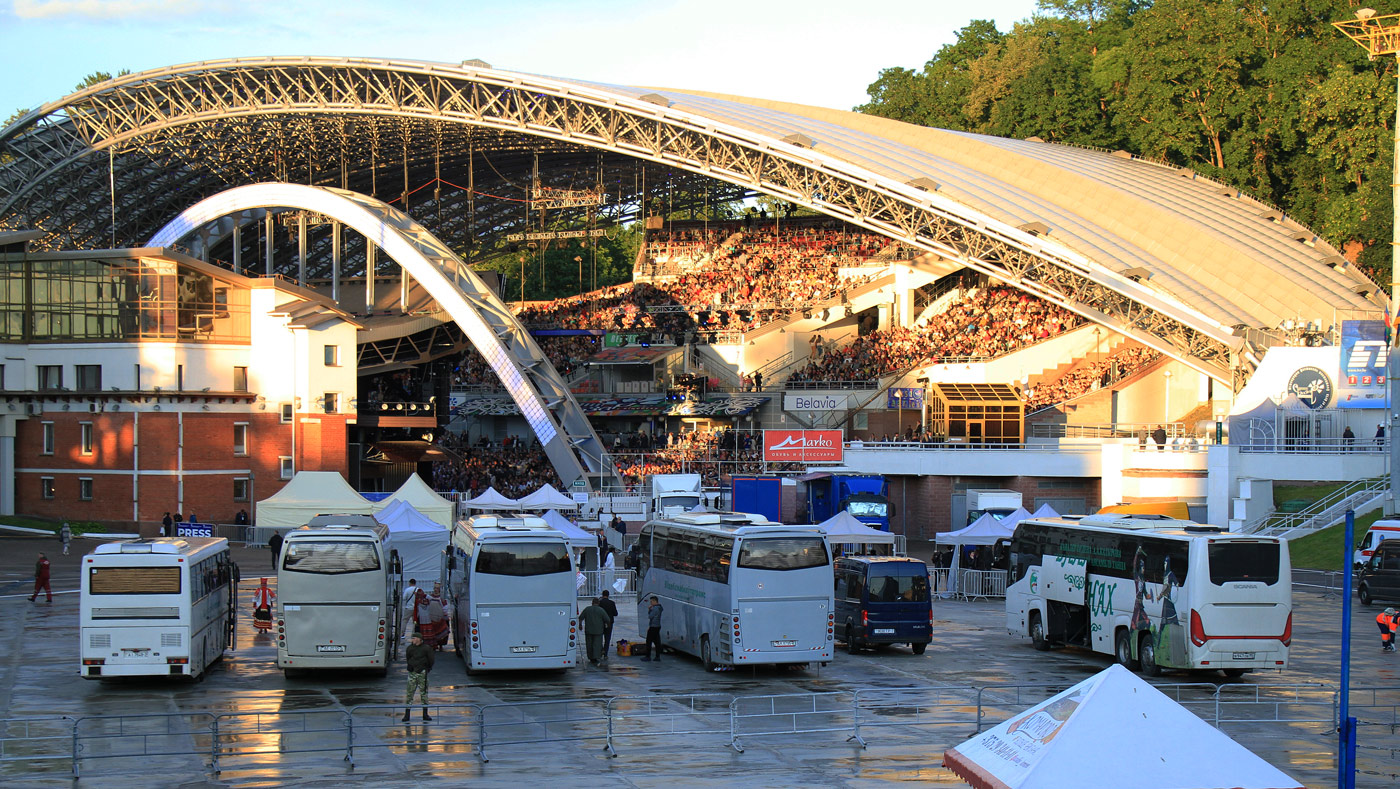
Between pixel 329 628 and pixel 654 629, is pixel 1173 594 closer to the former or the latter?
pixel 654 629

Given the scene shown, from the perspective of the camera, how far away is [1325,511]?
1678 inches

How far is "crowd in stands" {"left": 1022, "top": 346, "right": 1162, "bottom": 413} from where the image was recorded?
58.8 metres

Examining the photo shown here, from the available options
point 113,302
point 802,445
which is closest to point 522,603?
point 802,445

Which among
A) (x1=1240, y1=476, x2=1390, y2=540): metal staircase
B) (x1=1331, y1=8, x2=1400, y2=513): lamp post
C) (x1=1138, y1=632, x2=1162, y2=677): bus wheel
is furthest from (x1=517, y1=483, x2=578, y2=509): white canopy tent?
(x1=1331, y1=8, x2=1400, y2=513): lamp post

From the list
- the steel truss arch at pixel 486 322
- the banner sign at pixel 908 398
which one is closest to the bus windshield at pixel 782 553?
the steel truss arch at pixel 486 322

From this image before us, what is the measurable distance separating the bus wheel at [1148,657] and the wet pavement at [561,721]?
78cm

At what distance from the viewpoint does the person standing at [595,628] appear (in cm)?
2600

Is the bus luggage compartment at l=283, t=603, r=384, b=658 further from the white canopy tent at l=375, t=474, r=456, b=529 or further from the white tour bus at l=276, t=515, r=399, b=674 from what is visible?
the white canopy tent at l=375, t=474, r=456, b=529

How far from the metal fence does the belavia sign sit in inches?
1151

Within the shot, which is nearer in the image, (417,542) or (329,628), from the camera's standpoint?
(329,628)

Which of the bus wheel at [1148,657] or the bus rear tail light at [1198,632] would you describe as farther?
the bus wheel at [1148,657]

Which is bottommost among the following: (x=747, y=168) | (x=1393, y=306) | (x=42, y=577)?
(x=42, y=577)

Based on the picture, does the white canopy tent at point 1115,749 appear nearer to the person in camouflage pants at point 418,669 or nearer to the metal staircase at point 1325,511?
the person in camouflage pants at point 418,669

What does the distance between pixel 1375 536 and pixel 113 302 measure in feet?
153
